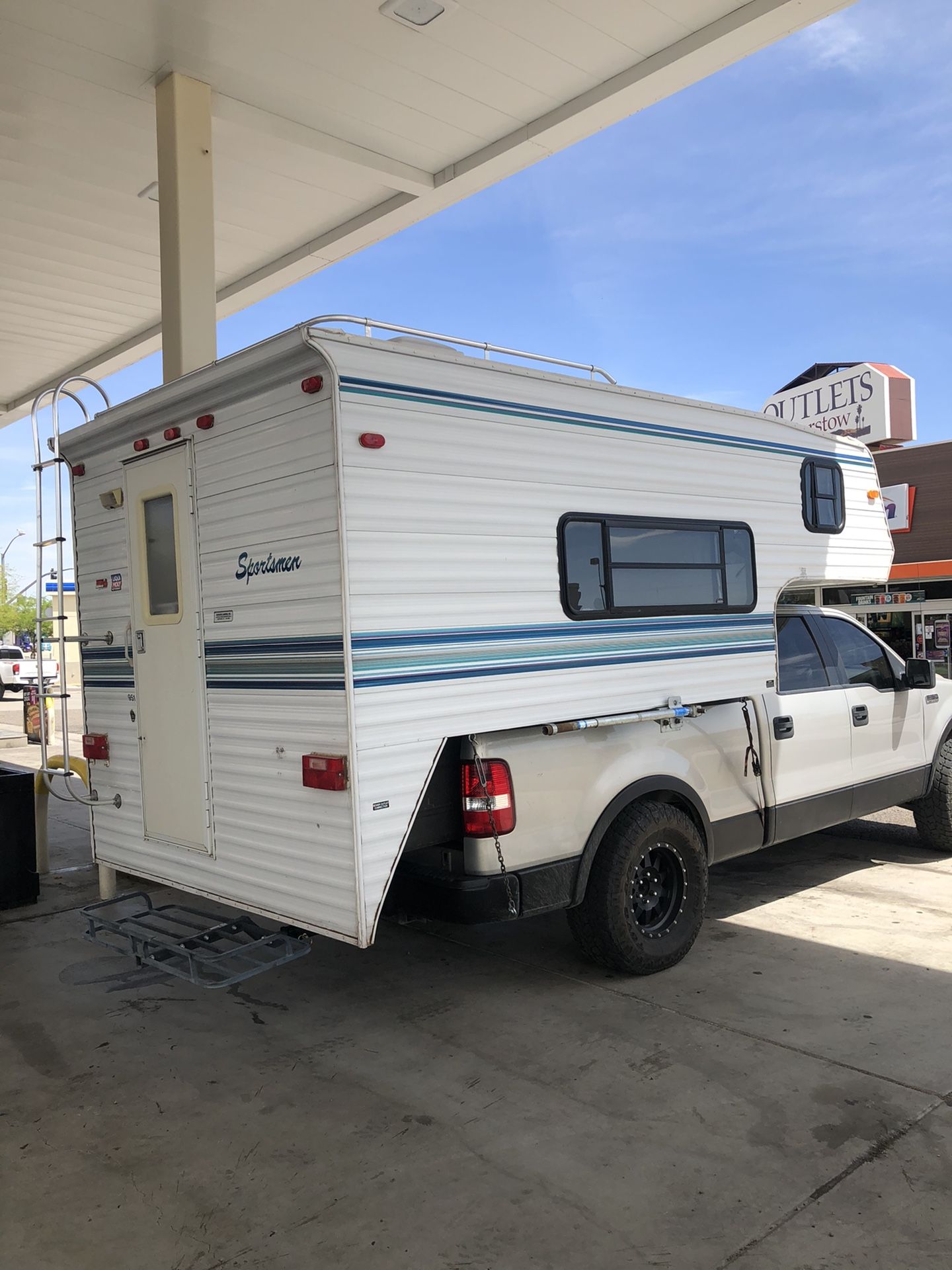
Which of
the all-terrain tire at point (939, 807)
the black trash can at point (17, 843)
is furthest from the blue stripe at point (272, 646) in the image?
the all-terrain tire at point (939, 807)

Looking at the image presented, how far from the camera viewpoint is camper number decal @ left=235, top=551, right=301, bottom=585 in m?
4.05

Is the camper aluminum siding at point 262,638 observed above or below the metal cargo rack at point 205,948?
above

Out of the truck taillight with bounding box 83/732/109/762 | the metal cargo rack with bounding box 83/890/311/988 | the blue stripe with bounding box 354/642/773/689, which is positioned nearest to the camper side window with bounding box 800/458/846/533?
the blue stripe with bounding box 354/642/773/689

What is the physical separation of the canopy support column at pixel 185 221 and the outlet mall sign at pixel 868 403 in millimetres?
13522

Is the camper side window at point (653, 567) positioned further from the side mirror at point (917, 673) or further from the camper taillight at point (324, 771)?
the side mirror at point (917, 673)

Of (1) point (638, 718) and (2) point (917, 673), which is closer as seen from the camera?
(1) point (638, 718)

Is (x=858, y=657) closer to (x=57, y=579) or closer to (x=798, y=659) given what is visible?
(x=798, y=659)

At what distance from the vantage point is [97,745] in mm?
5340

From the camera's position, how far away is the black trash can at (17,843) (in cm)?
649

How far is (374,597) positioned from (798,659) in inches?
123

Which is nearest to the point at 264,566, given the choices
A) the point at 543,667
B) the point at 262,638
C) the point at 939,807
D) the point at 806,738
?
the point at 262,638

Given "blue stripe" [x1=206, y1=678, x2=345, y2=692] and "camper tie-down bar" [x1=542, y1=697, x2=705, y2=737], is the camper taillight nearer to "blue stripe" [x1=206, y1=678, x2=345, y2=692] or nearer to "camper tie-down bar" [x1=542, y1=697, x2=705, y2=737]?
"blue stripe" [x1=206, y1=678, x2=345, y2=692]

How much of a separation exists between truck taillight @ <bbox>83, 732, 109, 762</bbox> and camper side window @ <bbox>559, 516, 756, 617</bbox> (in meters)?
2.49

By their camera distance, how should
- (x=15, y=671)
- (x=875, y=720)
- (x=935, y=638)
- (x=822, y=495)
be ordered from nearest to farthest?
1. (x=822, y=495)
2. (x=875, y=720)
3. (x=935, y=638)
4. (x=15, y=671)
